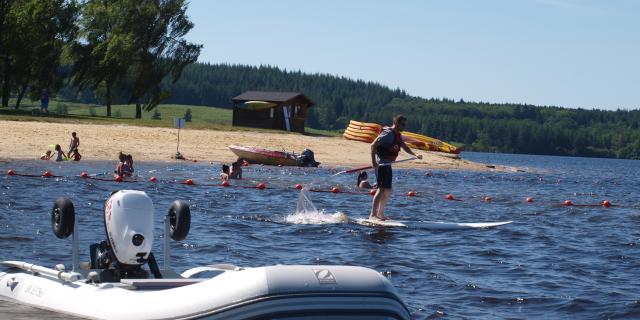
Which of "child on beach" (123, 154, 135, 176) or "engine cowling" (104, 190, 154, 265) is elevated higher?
"engine cowling" (104, 190, 154, 265)

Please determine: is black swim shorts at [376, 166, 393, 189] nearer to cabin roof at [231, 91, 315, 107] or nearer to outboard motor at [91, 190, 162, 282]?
outboard motor at [91, 190, 162, 282]

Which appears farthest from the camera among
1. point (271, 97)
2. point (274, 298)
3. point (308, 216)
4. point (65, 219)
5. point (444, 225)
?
point (271, 97)

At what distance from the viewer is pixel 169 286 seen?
25.3 ft

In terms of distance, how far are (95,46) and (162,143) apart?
60.9 feet

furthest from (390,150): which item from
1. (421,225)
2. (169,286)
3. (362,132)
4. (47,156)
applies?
(362,132)

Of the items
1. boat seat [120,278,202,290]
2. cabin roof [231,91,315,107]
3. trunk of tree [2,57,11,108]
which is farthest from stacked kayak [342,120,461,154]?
boat seat [120,278,202,290]

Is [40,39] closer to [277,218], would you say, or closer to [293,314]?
[277,218]

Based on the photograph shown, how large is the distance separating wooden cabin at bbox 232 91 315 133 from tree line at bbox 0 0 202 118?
5.52 m

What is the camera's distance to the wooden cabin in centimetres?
6850

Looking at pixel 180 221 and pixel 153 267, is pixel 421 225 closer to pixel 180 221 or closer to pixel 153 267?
pixel 180 221

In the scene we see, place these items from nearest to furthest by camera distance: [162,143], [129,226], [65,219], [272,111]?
[129,226] < [65,219] < [162,143] < [272,111]

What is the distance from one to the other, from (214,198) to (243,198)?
90 cm

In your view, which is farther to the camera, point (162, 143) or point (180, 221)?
point (162, 143)

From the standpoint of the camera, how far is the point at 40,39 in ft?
192
